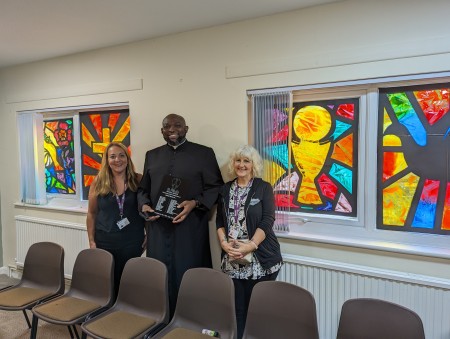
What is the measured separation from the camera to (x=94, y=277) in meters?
2.41

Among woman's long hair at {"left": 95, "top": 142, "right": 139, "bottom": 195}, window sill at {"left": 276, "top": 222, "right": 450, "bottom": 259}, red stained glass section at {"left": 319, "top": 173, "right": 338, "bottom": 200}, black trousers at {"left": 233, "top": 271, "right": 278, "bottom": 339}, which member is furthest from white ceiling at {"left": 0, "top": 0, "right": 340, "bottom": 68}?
black trousers at {"left": 233, "top": 271, "right": 278, "bottom": 339}

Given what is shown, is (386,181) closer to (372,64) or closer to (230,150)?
(372,64)

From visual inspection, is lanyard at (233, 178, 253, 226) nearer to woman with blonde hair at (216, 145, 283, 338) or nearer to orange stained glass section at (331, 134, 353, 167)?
woman with blonde hair at (216, 145, 283, 338)

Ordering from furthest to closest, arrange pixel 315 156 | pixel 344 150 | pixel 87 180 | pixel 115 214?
pixel 87 180 → pixel 115 214 → pixel 315 156 → pixel 344 150

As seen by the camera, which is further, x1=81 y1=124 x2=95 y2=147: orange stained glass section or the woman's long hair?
x1=81 y1=124 x2=95 y2=147: orange stained glass section

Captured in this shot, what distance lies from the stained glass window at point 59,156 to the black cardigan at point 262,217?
2.31 metres

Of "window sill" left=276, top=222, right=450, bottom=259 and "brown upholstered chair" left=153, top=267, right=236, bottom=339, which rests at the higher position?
"window sill" left=276, top=222, right=450, bottom=259

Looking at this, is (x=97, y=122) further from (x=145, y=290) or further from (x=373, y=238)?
(x=373, y=238)

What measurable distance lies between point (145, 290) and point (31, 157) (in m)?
2.44

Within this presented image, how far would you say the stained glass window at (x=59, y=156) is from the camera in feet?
12.1

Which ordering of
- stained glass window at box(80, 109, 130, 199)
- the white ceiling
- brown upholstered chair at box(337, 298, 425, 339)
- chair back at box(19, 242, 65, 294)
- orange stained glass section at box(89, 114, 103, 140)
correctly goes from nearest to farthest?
brown upholstered chair at box(337, 298, 425, 339) < the white ceiling < chair back at box(19, 242, 65, 294) < stained glass window at box(80, 109, 130, 199) < orange stained glass section at box(89, 114, 103, 140)

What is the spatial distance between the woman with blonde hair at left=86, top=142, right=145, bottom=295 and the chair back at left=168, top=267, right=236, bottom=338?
0.75 meters

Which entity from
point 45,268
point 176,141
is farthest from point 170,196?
point 45,268

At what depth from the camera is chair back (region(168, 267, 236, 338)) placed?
190cm
